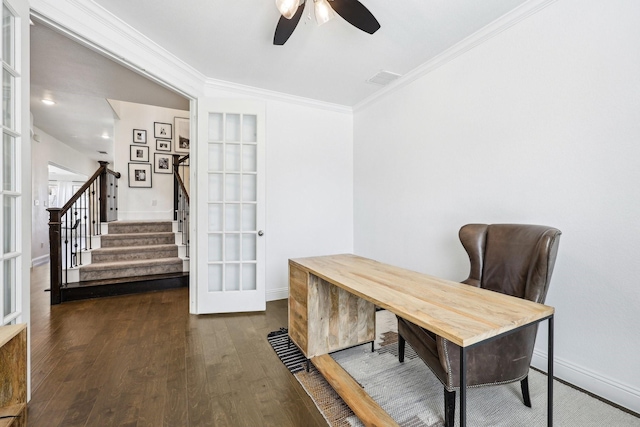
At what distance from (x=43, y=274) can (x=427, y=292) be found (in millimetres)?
6364

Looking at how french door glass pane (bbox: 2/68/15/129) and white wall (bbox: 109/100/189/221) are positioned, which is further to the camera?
white wall (bbox: 109/100/189/221)

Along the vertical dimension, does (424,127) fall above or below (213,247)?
above

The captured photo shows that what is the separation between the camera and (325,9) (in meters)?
1.79

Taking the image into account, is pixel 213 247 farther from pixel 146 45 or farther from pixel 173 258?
pixel 146 45

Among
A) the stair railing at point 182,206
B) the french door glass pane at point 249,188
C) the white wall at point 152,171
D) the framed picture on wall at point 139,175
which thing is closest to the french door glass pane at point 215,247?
the french door glass pane at point 249,188

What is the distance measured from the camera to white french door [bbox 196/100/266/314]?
3166 millimetres

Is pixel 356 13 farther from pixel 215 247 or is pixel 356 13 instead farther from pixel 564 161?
pixel 215 247

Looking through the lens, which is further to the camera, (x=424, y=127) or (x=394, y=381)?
(x=424, y=127)

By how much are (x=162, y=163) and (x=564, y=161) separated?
6386mm

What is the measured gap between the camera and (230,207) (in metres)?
3.33

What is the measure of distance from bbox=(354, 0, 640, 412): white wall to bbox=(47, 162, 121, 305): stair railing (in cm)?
434

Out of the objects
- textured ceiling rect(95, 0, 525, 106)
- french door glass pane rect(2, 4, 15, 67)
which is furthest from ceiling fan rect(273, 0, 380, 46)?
french door glass pane rect(2, 4, 15, 67)

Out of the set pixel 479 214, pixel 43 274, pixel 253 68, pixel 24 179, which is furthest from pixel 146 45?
pixel 43 274

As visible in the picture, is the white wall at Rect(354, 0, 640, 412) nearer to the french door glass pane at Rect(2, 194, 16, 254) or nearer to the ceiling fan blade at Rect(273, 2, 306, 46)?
the ceiling fan blade at Rect(273, 2, 306, 46)
